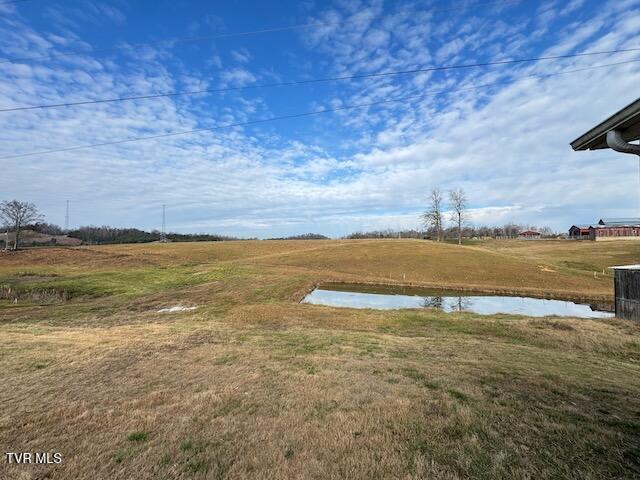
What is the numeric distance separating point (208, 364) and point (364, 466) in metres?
6.17

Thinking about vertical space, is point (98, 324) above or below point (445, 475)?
below

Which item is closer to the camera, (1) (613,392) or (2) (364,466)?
(2) (364,466)

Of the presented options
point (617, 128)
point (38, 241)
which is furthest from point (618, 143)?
point (38, 241)

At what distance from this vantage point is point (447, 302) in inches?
1169

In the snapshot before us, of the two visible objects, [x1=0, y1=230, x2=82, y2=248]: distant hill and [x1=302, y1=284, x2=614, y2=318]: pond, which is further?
[x1=0, y1=230, x2=82, y2=248]: distant hill

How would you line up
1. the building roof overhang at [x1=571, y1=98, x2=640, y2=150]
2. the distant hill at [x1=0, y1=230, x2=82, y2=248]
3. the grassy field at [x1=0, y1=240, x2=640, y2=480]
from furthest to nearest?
the distant hill at [x1=0, y1=230, x2=82, y2=248] → the building roof overhang at [x1=571, y1=98, x2=640, y2=150] → the grassy field at [x1=0, y1=240, x2=640, y2=480]

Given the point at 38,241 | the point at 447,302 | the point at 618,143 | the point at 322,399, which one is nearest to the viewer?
the point at 618,143

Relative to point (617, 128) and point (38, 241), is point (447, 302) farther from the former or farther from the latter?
point (38, 241)

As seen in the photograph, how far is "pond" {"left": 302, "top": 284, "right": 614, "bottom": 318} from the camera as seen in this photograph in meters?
26.1

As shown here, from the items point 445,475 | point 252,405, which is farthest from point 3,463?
point 445,475

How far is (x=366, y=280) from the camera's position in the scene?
39812 millimetres

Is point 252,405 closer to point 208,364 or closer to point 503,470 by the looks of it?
point 208,364

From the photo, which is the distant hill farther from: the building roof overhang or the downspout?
the downspout

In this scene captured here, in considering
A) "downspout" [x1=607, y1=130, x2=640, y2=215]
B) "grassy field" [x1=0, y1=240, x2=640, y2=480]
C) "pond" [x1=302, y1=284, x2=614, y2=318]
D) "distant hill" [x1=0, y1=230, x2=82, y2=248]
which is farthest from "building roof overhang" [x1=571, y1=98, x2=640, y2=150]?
"distant hill" [x1=0, y1=230, x2=82, y2=248]
